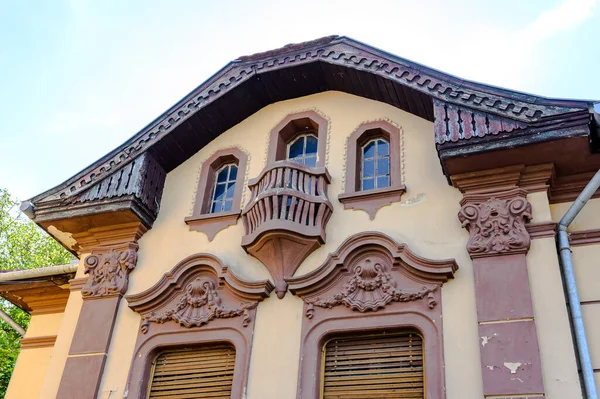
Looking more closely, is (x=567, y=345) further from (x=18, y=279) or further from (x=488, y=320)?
(x=18, y=279)

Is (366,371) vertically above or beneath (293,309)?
beneath

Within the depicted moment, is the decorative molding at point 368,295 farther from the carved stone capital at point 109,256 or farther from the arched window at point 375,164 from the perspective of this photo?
the carved stone capital at point 109,256

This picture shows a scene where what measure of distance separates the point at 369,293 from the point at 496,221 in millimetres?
1922

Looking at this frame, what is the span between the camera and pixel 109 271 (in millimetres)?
10883

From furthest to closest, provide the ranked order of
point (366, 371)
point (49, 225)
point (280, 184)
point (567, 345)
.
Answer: point (49, 225) → point (280, 184) → point (366, 371) → point (567, 345)

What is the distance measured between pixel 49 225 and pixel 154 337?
9.62 feet

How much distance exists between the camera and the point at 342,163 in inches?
425

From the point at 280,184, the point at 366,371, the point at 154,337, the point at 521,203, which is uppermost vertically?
the point at 280,184

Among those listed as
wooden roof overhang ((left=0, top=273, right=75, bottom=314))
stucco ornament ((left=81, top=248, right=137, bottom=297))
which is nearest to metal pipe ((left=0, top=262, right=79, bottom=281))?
wooden roof overhang ((left=0, top=273, right=75, bottom=314))

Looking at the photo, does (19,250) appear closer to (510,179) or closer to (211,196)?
(211,196)

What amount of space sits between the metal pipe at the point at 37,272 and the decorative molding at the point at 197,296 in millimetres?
2266

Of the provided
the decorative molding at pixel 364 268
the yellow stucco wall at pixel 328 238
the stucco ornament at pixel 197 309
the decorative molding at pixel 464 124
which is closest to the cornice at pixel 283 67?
the decorative molding at pixel 464 124

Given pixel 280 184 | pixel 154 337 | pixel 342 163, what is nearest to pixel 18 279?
pixel 154 337

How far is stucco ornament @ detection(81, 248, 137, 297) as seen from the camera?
10.7 metres
